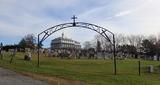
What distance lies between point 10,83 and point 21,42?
93.2 m

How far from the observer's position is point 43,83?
19.0 m

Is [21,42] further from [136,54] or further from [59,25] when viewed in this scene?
[59,25]

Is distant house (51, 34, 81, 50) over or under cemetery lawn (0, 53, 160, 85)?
over

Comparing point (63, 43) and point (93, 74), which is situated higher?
point (63, 43)

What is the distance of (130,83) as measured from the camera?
2244 cm

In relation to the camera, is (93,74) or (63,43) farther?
(63,43)

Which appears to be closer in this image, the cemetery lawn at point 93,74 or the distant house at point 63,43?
the cemetery lawn at point 93,74

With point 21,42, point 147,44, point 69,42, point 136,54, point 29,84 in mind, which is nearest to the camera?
point 29,84

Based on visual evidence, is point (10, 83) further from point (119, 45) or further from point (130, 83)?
point (119, 45)

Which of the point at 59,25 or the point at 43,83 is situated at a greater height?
the point at 59,25

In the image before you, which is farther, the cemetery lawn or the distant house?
the distant house

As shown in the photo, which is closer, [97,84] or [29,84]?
[29,84]

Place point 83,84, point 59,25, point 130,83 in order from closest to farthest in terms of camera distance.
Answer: point 83,84 < point 130,83 < point 59,25

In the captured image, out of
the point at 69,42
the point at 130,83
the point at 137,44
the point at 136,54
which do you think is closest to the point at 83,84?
the point at 130,83
